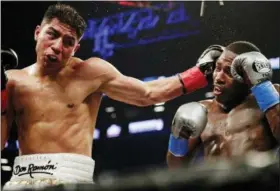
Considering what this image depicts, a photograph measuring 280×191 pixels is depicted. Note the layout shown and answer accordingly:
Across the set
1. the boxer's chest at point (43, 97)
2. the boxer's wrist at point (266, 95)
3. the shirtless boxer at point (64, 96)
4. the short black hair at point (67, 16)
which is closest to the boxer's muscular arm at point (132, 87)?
the shirtless boxer at point (64, 96)

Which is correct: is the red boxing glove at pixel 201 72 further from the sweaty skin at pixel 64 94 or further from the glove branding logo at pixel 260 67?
the glove branding logo at pixel 260 67

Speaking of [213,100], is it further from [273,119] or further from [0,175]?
[0,175]

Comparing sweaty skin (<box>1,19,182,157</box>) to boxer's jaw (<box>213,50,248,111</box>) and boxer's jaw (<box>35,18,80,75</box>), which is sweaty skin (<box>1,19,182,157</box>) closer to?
boxer's jaw (<box>35,18,80,75</box>)

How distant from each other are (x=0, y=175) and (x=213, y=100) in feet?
3.47

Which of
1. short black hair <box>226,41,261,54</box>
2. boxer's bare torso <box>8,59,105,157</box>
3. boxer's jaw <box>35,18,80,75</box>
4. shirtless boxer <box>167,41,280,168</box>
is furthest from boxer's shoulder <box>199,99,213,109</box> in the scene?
boxer's jaw <box>35,18,80,75</box>

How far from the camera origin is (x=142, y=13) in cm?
217

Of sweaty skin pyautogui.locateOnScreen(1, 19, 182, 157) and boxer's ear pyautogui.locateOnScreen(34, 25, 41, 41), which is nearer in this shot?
sweaty skin pyautogui.locateOnScreen(1, 19, 182, 157)

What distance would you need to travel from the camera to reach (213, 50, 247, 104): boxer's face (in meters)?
1.80

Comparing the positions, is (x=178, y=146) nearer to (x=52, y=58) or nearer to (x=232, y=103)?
(x=232, y=103)

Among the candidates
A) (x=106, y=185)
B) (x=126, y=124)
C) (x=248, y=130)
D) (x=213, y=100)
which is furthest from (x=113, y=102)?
(x=106, y=185)

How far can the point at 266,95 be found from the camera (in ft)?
5.29

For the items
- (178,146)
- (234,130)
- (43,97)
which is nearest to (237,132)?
(234,130)

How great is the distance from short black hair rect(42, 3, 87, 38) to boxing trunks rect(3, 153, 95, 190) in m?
0.59

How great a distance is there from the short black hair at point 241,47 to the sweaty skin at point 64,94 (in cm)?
27
